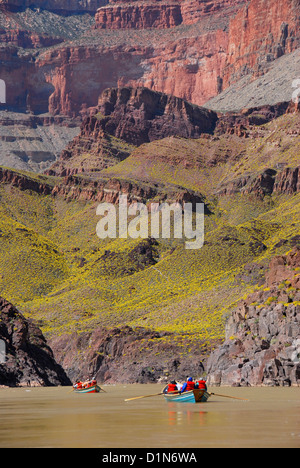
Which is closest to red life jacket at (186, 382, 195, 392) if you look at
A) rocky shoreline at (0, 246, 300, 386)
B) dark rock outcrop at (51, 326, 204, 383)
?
rocky shoreline at (0, 246, 300, 386)

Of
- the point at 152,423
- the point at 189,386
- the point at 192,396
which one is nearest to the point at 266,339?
the point at 189,386

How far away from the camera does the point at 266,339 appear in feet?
400

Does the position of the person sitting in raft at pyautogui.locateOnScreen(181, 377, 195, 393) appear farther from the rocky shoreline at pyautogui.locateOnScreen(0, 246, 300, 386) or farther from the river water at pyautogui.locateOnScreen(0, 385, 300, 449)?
the rocky shoreline at pyautogui.locateOnScreen(0, 246, 300, 386)

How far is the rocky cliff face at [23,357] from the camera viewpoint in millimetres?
121438

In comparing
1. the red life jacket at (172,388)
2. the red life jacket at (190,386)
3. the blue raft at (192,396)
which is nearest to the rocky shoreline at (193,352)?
the red life jacket at (172,388)

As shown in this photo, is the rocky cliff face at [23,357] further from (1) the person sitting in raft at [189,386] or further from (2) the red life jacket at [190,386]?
(2) the red life jacket at [190,386]

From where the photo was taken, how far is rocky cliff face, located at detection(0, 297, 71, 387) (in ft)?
398

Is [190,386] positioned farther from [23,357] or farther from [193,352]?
[193,352]

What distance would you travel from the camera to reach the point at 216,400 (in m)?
84.6

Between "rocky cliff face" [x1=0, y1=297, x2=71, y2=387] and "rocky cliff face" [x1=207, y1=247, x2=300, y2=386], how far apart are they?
21.6 metres

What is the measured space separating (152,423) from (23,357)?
66701 millimetres
